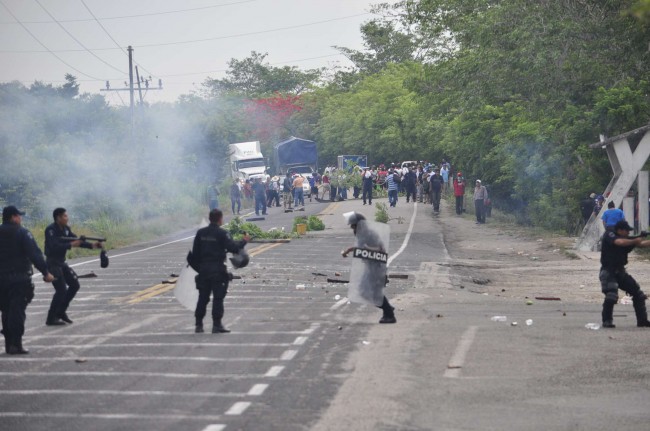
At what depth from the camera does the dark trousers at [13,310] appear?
13539 millimetres

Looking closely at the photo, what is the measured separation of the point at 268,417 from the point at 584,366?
170 inches

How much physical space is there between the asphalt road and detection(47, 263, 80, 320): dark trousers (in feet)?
1.10

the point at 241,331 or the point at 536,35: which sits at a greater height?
the point at 536,35

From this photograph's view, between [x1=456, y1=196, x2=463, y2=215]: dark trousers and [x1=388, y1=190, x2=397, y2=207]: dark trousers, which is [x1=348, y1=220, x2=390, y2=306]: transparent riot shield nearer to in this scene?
[x1=456, y1=196, x2=463, y2=215]: dark trousers

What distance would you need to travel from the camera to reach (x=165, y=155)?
58.4 meters

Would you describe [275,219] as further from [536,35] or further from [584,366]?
[584,366]

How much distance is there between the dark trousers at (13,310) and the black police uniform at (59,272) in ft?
6.97

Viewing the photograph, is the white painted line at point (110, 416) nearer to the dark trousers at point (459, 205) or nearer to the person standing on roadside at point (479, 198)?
the person standing on roadside at point (479, 198)

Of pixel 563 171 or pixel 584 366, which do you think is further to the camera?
pixel 563 171

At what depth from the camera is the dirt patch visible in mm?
22891

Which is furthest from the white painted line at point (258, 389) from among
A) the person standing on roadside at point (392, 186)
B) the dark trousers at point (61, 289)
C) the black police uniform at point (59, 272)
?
the person standing on roadside at point (392, 186)

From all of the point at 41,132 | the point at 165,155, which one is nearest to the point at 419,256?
the point at 41,132

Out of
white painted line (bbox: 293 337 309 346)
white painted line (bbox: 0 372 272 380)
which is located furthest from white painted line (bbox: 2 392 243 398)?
white painted line (bbox: 293 337 309 346)

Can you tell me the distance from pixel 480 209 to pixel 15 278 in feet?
112
